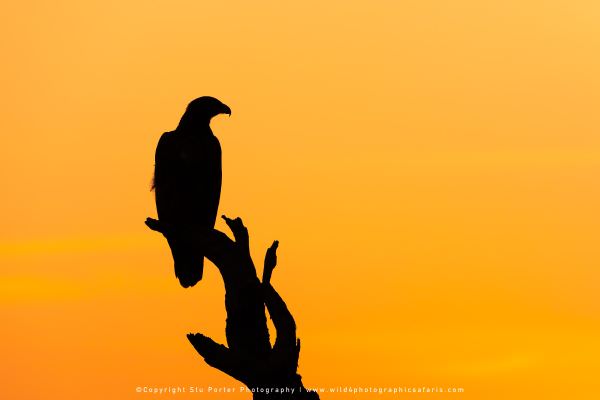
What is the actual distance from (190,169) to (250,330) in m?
4.16

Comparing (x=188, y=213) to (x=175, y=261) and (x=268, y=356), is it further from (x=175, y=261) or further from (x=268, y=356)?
(x=268, y=356)

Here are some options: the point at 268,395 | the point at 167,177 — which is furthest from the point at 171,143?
the point at 268,395

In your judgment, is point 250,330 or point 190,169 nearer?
point 250,330

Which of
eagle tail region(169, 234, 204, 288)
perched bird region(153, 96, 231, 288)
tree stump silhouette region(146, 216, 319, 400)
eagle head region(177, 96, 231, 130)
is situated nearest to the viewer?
tree stump silhouette region(146, 216, 319, 400)

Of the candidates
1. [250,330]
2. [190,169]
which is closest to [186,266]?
[190,169]

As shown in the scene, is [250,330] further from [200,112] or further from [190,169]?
[200,112]

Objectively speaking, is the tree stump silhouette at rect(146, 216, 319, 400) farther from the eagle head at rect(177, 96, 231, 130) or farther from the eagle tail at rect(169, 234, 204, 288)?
the eagle tail at rect(169, 234, 204, 288)

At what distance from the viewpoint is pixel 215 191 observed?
1716 cm

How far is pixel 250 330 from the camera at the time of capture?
12891 mm

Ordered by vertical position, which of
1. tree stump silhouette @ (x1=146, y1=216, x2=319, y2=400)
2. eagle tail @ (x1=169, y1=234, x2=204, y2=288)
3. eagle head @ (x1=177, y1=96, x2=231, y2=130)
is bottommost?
tree stump silhouette @ (x1=146, y1=216, x2=319, y2=400)

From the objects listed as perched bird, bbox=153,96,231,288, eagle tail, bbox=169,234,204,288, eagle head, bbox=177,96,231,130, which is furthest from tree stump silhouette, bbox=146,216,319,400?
eagle tail, bbox=169,234,204,288

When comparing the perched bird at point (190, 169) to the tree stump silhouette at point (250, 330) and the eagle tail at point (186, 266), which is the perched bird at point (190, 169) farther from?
the tree stump silhouette at point (250, 330)

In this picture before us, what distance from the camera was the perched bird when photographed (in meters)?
16.5

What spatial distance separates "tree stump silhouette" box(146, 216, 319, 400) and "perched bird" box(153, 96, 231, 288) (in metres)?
3.20
